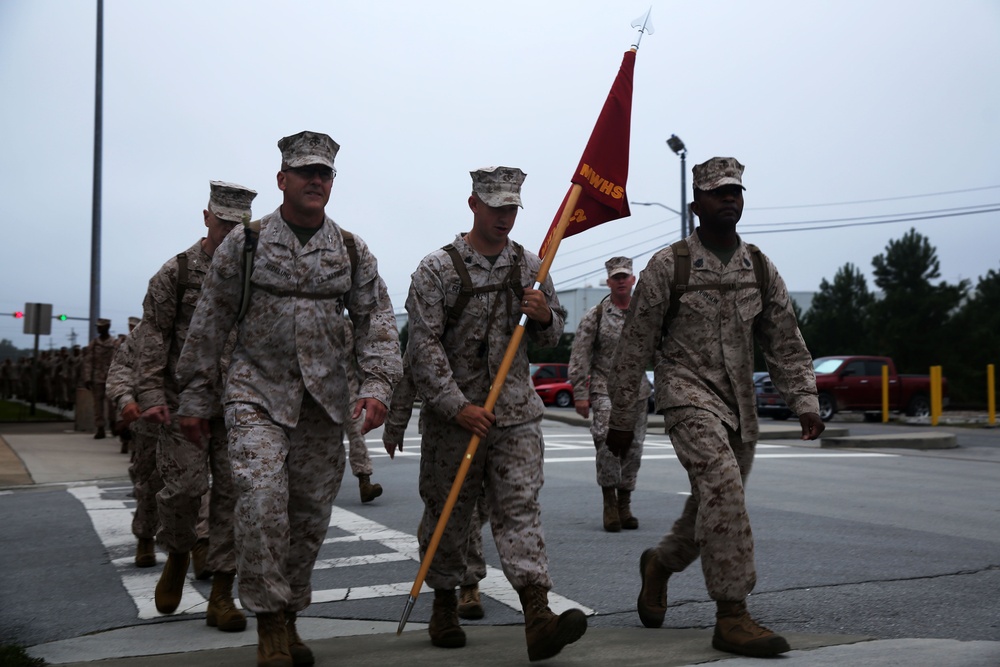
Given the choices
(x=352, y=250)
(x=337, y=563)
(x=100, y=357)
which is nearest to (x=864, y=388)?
(x=100, y=357)

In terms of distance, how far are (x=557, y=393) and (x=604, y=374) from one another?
35202 millimetres

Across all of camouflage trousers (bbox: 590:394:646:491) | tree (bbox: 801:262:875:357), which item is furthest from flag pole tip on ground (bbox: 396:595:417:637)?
tree (bbox: 801:262:875:357)

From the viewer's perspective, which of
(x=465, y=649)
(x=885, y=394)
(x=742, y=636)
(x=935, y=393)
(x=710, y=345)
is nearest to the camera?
(x=742, y=636)

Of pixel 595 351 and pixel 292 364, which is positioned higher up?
pixel 595 351

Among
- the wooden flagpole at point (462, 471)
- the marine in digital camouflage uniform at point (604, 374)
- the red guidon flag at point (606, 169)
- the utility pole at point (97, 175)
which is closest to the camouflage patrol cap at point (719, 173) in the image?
the red guidon flag at point (606, 169)

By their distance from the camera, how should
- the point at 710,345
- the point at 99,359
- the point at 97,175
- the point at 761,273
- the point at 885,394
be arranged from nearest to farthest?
1. the point at 710,345
2. the point at 761,273
3. the point at 99,359
4. the point at 97,175
5. the point at 885,394

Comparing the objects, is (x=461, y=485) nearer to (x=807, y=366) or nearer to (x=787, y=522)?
(x=807, y=366)

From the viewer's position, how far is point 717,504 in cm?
473

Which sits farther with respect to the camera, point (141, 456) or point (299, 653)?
point (141, 456)

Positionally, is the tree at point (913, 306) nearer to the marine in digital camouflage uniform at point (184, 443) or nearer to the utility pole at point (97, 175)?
the utility pole at point (97, 175)

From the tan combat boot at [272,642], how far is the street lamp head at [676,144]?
28154 millimetres

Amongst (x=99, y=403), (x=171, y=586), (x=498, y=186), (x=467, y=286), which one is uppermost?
(x=498, y=186)

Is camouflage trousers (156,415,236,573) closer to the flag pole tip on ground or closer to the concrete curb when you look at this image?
the flag pole tip on ground

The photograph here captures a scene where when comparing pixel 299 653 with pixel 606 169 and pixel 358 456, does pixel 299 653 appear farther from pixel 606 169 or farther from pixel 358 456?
pixel 358 456
